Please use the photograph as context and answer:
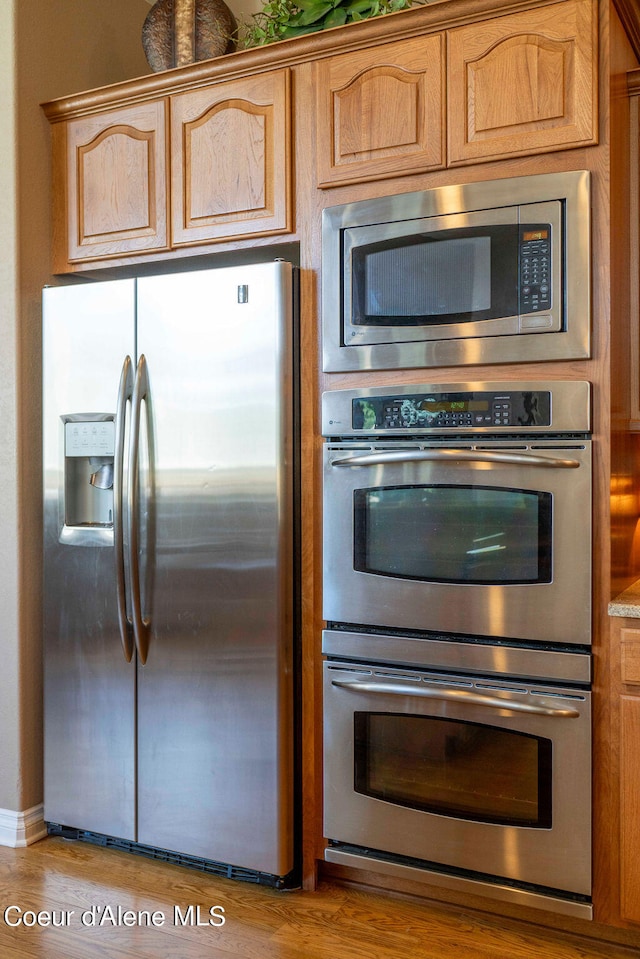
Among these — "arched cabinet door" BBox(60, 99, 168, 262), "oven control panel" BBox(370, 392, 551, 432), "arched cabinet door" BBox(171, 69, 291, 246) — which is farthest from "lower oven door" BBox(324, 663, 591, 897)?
"arched cabinet door" BBox(60, 99, 168, 262)

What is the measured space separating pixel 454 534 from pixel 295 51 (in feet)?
4.67

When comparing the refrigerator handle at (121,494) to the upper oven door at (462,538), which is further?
the refrigerator handle at (121,494)

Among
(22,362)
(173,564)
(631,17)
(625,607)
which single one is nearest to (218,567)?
(173,564)

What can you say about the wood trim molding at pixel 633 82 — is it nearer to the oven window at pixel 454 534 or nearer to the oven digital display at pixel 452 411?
the oven digital display at pixel 452 411

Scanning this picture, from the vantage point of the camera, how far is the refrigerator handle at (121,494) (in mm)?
2449

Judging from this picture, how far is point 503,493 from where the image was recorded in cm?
205

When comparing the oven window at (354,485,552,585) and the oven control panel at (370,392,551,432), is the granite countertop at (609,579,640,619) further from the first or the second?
the oven control panel at (370,392,551,432)

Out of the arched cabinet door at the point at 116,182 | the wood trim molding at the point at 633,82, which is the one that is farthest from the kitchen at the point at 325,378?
the wood trim molding at the point at 633,82

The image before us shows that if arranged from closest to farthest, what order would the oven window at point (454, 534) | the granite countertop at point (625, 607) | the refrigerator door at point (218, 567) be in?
the granite countertop at point (625, 607) → the oven window at point (454, 534) → the refrigerator door at point (218, 567)

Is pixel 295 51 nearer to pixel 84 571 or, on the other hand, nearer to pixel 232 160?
pixel 232 160

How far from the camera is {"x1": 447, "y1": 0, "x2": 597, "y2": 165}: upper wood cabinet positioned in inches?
76.8

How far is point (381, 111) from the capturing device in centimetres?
219

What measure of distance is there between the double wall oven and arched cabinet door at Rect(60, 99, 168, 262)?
0.89 meters

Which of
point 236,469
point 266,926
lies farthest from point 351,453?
point 266,926
